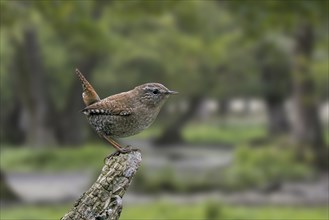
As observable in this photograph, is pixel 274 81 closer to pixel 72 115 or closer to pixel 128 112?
pixel 72 115

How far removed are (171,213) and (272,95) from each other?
18319 mm

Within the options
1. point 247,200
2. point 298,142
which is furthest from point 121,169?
point 298,142

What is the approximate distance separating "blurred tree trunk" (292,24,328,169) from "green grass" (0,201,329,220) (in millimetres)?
6561

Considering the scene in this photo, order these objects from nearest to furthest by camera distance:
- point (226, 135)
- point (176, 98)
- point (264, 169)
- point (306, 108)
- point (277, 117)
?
point (264, 169), point (306, 108), point (277, 117), point (176, 98), point (226, 135)

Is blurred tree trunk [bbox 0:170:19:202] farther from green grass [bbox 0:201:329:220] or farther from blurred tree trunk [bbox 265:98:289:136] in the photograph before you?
blurred tree trunk [bbox 265:98:289:136]

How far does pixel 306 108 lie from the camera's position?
2322cm

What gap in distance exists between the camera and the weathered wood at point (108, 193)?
295 cm

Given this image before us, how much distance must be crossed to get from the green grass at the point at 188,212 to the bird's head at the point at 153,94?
27.5 feet

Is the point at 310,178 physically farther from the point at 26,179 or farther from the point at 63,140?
the point at 63,140

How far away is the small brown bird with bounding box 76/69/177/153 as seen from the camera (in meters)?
3.67

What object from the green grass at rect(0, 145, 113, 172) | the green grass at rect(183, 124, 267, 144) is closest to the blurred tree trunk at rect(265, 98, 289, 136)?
the green grass at rect(183, 124, 267, 144)

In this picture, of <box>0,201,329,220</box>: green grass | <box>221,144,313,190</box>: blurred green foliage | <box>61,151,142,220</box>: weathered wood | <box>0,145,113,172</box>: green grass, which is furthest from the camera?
<box>0,145,113,172</box>: green grass

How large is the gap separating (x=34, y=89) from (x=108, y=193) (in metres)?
22.7

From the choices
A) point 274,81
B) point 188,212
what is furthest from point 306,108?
point 188,212
